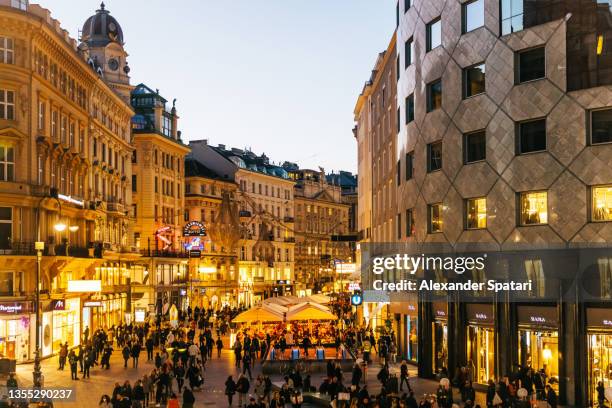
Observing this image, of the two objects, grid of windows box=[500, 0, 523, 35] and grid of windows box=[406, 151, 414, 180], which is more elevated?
grid of windows box=[500, 0, 523, 35]

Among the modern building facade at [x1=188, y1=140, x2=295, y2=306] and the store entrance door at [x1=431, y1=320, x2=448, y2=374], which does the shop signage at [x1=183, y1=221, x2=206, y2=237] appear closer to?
the modern building facade at [x1=188, y1=140, x2=295, y2=306]

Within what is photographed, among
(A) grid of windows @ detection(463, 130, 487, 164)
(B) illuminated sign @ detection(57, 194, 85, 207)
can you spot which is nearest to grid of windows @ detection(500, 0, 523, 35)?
(A) grid of windows @ detection(463, 130, 487, 164)

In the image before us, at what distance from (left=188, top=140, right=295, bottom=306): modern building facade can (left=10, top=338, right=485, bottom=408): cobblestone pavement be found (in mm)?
62208

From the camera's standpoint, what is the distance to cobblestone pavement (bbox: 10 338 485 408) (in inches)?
1423

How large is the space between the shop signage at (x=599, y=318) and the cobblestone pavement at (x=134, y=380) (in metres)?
5.58

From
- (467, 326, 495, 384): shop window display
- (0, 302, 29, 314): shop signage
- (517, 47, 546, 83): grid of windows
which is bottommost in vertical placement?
(467, 326, 495, 384): shop window display

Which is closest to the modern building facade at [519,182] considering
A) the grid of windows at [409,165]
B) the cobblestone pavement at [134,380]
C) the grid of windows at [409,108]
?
the grid of windows at [409,165]

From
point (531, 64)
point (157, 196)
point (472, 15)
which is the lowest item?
point (157, 196)

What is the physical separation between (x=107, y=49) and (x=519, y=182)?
57.5 meters

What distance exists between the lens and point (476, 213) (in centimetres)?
3816

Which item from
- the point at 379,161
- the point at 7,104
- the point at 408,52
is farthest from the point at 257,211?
the point at 408,52

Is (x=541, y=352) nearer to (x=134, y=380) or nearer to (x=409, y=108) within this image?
(x=409, y=108)

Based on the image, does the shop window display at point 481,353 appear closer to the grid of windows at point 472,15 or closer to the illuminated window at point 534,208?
the illuminated window at point 534,208

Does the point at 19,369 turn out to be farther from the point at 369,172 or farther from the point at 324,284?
the point at 324,284
